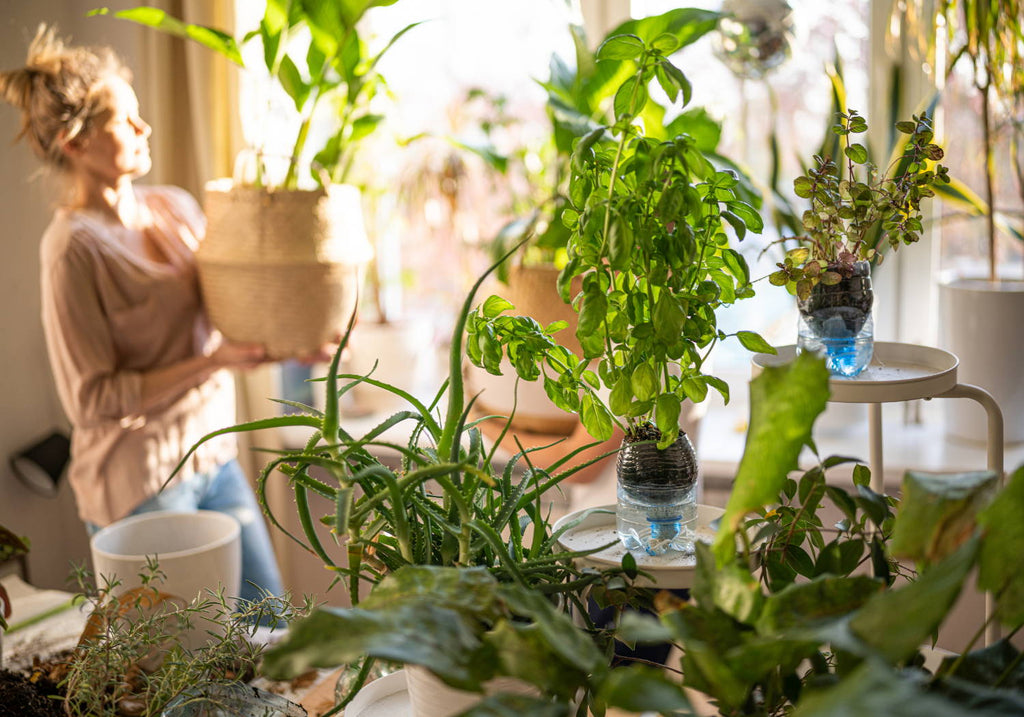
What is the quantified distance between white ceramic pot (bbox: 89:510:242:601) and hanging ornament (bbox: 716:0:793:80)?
53.5 inches

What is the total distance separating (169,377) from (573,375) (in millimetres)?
1195

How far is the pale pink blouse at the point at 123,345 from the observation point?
156cm

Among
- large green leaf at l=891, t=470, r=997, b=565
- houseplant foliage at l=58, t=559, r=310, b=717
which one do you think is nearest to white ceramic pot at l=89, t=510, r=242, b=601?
houseplant foliage at l=58, t=559, r=310, b=717

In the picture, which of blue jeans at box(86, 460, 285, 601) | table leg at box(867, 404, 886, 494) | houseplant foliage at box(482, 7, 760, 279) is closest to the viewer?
table leg at box(867, 404, 886, 494)

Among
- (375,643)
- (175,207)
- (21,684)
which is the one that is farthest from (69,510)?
(375,643)

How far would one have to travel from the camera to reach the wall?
1.79 m

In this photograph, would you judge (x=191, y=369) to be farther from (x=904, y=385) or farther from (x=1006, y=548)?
(x=1006, y=548)

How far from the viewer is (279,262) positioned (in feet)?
5.11

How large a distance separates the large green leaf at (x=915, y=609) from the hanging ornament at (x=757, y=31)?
1606 millimetres

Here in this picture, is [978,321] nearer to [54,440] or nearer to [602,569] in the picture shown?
[602,569]

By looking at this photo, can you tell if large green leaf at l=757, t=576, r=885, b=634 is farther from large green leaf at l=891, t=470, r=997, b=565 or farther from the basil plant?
the basil plant

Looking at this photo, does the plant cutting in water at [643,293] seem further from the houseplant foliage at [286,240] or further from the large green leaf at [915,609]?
the houseplant foliage at [286,240]

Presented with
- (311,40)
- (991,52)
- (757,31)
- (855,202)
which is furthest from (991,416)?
(311,40)

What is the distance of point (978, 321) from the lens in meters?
1.74
